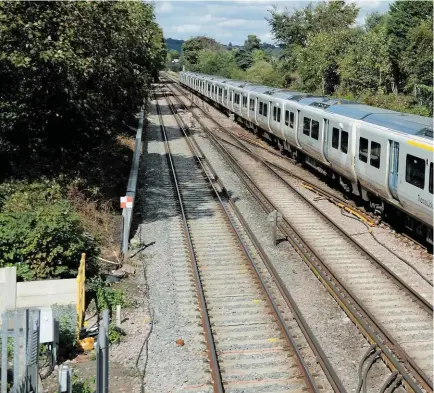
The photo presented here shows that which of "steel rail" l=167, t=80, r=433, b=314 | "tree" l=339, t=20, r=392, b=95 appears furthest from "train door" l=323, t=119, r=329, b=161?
"tree" l=339, t=20, r=392, b=95

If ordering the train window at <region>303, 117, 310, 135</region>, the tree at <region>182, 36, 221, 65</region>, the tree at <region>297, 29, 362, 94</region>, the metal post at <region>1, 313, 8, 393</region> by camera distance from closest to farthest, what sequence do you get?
the metal post at <region>1, 313, 8, 393</region> < the train window at <region>303, 117, 310, 135</region> < the tree at <region>297, 29, 362, 94</region> < the tree at <region>182, 36, 221, 65</region>

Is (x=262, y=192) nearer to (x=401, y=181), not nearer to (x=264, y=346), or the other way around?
(x=401, y=181)

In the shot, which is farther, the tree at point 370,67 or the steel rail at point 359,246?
the tree at point 370,67

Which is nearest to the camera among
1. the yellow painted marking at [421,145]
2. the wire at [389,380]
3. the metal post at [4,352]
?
the metal post at [4,352]

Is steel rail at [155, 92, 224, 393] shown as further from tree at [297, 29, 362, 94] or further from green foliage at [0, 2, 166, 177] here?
tree at [297, 29, 362, 94]

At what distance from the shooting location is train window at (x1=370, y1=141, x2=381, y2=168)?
13396mm

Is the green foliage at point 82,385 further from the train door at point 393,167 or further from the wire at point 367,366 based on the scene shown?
the train door at point 393,167

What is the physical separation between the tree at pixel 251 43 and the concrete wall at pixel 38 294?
9077 centimetres

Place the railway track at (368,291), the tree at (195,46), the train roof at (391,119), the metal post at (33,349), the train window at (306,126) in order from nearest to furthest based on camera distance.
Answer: the metal post at (33,349), the railway track at (368,291), the train roof at (391,119), the train window at (306,126), the tree at (195,46)

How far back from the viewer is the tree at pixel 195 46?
113312mm

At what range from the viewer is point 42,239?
10.1 metres

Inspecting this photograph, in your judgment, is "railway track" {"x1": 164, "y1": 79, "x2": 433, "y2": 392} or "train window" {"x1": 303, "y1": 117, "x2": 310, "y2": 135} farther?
"train window" {"x1": 303, "y1": 117, "x2": 310, "y2": 135}

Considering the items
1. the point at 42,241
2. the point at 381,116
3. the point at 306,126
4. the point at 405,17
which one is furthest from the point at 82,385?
the point at 405,17

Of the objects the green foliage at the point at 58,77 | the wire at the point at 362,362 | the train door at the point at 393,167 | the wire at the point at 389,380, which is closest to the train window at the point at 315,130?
the train door at the point at 393,167
